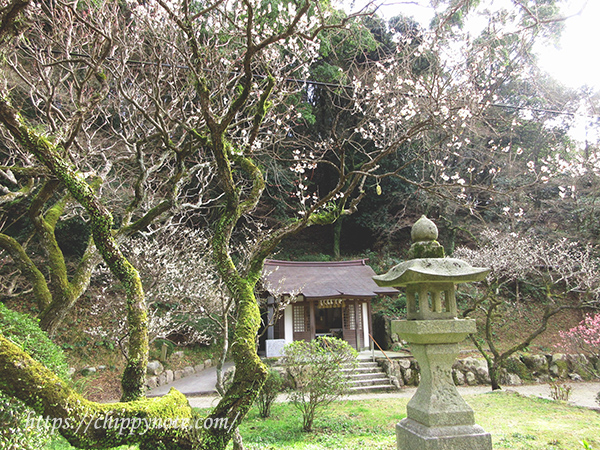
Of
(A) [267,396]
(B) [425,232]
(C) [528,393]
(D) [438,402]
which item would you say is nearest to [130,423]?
(D) [438,402]

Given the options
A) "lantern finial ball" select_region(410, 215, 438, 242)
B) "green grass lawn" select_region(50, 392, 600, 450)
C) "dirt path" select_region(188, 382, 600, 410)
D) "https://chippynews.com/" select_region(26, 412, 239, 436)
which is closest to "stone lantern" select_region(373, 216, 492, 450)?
"lantern finial ball" select_region(410, 215, 438, 242)

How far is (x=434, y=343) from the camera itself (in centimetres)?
399

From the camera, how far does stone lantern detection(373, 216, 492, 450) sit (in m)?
3.61

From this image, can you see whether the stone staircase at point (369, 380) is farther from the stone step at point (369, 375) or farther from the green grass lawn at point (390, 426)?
the green grass lawn at point (390, 426)

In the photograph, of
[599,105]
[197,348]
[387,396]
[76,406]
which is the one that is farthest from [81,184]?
[599,105]

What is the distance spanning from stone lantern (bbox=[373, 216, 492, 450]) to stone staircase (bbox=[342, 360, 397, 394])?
5.95 metres

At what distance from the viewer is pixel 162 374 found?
10.1 meters

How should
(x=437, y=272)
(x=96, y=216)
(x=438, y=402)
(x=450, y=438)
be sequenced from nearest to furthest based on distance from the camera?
1. (x=96, y=216)
2. (x=450, y=438)
3. (x=438, y=402)
4. (x=437, y=272)

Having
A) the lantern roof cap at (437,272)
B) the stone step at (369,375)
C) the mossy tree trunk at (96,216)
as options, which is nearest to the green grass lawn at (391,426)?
the stone step at (369,375)

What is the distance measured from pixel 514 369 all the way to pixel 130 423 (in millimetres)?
12794

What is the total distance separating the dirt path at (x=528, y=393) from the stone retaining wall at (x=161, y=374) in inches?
59.4

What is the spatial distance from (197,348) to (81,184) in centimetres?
1129

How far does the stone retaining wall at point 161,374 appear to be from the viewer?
9.66 meters

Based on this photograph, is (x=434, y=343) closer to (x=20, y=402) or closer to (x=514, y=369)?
(x=20, y=402)
